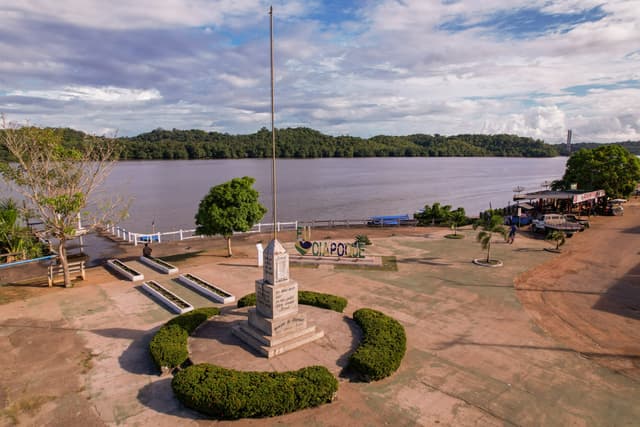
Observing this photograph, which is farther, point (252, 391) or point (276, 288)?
point (276, 288)

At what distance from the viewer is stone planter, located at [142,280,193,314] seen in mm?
16375

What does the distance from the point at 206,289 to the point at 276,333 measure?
284 inches

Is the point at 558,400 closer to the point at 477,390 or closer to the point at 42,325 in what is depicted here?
the point at 477,390

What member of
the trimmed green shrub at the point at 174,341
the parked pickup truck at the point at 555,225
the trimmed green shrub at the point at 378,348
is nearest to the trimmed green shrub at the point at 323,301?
the trimmed green shrub at the point at 378,348

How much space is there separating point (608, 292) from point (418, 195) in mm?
62202

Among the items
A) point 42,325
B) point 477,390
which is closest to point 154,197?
point 42,325

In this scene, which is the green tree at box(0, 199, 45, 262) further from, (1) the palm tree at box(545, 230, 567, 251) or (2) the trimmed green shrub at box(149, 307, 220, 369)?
(1) the palm tree at box(545, 230, 567, 251)

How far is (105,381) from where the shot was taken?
11.2 metres

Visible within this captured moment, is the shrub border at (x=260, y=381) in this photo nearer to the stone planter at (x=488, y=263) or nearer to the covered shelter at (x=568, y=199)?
the stone planter at (x=488, y=263)

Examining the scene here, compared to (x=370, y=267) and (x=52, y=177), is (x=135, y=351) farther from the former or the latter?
(x=370, y=267)

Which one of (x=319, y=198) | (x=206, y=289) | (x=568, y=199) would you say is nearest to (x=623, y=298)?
(x=206, y=289)

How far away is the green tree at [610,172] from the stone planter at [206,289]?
1888 inches

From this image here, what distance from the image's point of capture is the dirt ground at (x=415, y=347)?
991 centimetres

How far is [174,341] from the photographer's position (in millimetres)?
12375
